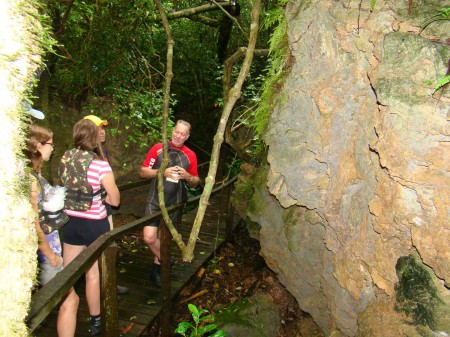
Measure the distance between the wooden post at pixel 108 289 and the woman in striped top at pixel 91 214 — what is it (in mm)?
262

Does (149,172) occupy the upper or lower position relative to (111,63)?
lower

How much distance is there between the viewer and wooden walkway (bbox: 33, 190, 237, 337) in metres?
3.69

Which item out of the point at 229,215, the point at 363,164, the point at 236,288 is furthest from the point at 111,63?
the point at 363,164

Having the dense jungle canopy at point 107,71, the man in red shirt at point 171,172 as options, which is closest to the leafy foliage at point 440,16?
the dense jungle canopy at point 107,71

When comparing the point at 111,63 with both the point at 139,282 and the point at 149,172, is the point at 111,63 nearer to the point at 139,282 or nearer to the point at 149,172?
the point at 149,172

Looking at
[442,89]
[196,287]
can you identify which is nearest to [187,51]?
[196,287]

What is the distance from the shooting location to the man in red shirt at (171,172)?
4.10m

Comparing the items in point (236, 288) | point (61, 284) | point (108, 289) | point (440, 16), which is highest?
point (440, 16)

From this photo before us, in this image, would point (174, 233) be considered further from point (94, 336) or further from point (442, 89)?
point (442, 89)

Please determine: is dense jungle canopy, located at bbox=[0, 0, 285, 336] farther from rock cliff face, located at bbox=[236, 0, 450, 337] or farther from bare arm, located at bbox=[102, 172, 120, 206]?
bare arm, located at bbox=[102, 172, 120, 206]

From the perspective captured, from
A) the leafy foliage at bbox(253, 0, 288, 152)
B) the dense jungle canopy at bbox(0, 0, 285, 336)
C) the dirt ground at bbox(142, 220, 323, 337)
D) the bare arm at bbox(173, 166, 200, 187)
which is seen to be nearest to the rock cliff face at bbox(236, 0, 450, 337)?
the leafy foliage at bbox(253, 0, 288, 152)

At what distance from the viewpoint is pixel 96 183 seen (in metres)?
3.10

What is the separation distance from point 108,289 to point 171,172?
1528 millimetres

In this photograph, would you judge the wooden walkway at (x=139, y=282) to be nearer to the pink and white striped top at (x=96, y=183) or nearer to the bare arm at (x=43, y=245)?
the bare arm at (x=43, y=245)
